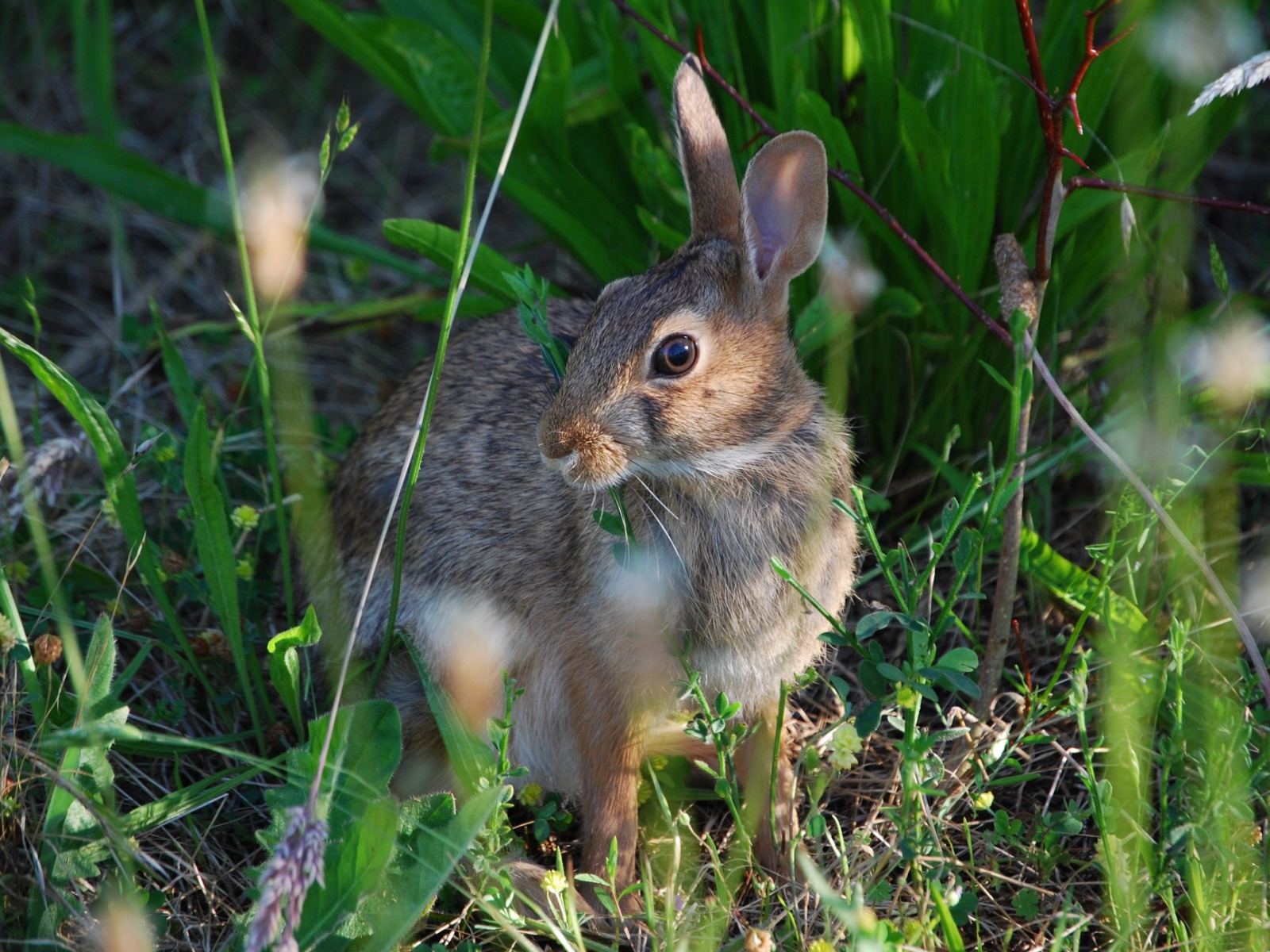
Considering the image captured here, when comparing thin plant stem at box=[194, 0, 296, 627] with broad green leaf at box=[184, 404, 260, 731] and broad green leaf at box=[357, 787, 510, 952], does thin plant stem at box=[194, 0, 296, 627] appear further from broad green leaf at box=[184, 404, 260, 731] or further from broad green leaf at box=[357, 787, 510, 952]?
broad green leaf at box=[357, 787, 510, 952]

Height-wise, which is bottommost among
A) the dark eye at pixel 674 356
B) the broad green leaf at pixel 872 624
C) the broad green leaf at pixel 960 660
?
the broad green leaf at pixel 960 660

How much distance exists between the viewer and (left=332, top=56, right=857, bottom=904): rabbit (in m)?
2.46

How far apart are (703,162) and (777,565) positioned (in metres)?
0.91

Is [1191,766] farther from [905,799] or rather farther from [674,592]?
[674,592]

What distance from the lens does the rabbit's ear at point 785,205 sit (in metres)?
2.51

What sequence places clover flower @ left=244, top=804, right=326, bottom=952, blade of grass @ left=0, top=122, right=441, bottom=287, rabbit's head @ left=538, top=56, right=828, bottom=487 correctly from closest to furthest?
clover flower @ left=244, top=804, right=326, bottom=952 → rabbit's head @ left=538, top=56, right=828, bottom=487 → blade of grass @ left=0, top=122, right=441, bottom=287

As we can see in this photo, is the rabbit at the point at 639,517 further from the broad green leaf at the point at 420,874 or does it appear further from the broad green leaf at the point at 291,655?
the broad green leaf at the point at 420,874

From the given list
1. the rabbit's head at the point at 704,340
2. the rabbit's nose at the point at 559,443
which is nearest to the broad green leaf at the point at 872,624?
the rabbit's head at the point at 704,340

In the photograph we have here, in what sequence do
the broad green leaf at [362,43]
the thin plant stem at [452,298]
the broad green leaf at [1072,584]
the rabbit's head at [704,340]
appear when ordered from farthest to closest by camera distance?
the broad green leaf at [362,43] < the broad green leaf at [1072,584] < the rabbit's head at [704,340] < the thin plant stem at [452,298]

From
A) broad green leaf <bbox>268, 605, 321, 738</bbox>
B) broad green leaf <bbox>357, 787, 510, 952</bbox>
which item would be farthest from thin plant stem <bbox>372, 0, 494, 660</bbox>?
broad green leaf <bbox>357, 787, 510, 952</bbox>

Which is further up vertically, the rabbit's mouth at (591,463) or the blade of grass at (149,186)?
the blade of grass at (149,186)

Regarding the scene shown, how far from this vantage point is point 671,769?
3.09 meters

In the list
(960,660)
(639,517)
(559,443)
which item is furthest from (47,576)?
(960,660)

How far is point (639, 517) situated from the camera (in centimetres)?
267
